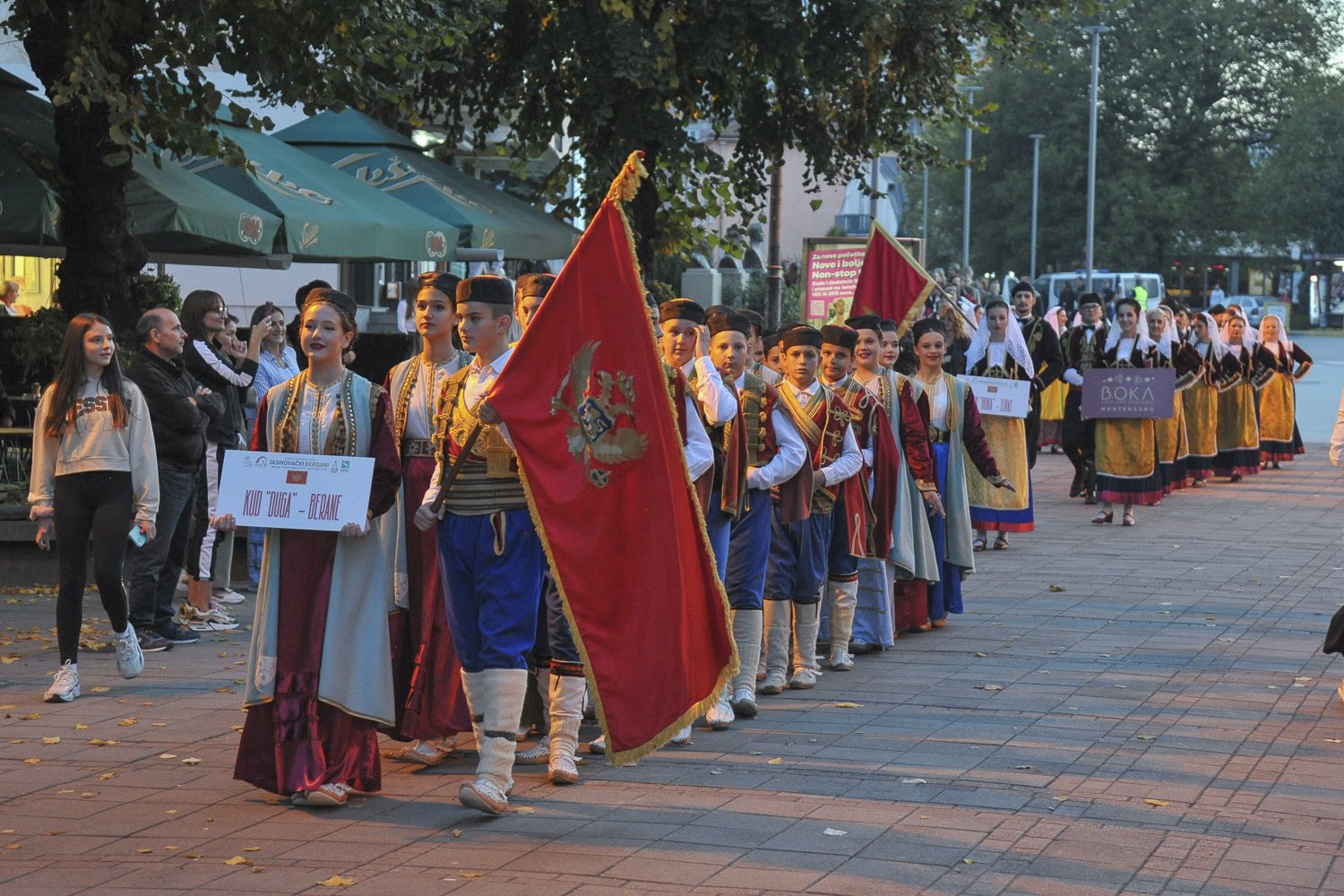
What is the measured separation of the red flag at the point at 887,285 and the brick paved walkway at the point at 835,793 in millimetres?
3233

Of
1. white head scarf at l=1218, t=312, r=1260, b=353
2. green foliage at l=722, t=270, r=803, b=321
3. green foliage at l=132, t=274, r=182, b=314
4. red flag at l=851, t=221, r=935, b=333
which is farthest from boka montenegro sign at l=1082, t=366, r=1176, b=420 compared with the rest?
green foliage at l=722, t=270, r=803, b=321

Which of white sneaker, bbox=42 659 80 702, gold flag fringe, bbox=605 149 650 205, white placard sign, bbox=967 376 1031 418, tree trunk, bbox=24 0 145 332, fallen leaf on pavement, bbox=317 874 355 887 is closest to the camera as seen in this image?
fallen leaf on pavement, bbox=317 874 355 887

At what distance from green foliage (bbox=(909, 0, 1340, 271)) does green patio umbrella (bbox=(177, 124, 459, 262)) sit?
52555mm

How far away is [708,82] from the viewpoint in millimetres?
18484

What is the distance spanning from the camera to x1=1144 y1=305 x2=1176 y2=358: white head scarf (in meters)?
18.1

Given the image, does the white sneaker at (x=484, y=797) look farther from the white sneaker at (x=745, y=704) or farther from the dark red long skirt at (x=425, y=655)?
the white sneaker at (x=745, y=704)

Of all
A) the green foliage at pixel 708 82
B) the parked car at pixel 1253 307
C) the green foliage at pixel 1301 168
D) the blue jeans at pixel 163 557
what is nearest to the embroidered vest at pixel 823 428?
the blue jeans at pixel 163 557

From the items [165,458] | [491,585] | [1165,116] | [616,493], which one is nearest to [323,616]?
[491,585]

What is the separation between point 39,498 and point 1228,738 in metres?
5.49

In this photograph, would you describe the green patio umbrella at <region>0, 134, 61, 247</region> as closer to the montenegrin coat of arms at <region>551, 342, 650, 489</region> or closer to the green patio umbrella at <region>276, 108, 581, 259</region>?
the green patio umbrella at <region>276, 108, 581, 259</region>

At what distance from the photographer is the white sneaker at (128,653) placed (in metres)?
9.19

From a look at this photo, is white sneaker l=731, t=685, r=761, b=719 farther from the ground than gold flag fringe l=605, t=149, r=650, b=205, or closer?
closer

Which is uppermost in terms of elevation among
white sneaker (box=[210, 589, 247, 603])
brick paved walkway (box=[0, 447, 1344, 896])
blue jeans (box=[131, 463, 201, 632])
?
blue jeans (box=[131, 463, 201, 632])

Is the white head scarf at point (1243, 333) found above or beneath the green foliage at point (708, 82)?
beneath
